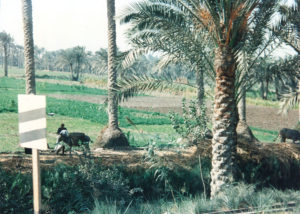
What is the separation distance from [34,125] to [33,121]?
50 millimetres

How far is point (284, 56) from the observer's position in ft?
34.7

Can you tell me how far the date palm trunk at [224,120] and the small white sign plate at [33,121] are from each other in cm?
476

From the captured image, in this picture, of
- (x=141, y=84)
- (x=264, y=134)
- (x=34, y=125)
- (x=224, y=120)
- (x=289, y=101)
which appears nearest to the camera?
(x=34, y=125)

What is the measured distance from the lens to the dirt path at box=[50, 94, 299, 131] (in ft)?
77.6

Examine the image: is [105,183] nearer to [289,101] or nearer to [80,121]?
[289,101]

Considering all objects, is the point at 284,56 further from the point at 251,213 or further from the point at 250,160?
the point at 251,213

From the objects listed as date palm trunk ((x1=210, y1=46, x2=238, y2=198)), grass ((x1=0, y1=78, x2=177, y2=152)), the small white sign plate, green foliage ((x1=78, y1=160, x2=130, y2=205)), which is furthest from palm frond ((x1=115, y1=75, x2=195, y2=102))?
grass ((x1=0, y1=78, x2=177, y2=152))

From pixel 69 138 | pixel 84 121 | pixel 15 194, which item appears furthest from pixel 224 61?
pixel 84 121

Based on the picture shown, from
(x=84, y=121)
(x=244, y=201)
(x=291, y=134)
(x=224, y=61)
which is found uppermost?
(x=224, y=61)

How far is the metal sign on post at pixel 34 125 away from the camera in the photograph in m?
4.26

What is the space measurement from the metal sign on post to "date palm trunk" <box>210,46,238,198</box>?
474cm

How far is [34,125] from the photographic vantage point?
4301 mm

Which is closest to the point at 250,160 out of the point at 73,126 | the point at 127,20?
the point at 127,20

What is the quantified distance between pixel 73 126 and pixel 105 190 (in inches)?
409
